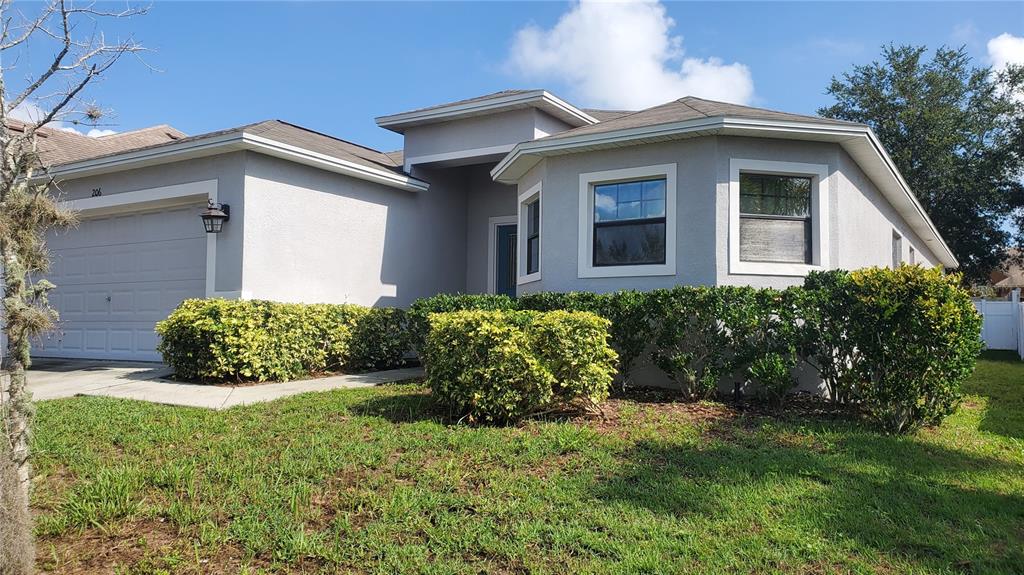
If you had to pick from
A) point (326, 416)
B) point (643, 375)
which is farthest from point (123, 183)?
point (643, 375)

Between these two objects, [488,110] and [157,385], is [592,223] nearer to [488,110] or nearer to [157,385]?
[488,110]

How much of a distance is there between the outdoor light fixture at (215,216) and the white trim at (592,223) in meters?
5.32

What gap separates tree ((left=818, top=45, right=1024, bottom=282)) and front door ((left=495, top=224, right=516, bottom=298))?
21.6 m

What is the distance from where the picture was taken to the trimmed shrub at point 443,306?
8617 millimetres

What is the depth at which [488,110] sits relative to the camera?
37.2 feet

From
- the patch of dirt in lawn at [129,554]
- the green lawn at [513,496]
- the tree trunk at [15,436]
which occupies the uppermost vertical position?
the tree trunk at [15,436]

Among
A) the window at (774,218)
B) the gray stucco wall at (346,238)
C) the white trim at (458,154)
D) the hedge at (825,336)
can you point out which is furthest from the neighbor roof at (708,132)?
the gray stucco wall at (346,238)

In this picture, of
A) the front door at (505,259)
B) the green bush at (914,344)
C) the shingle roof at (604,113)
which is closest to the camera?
the green bush at (914,344)

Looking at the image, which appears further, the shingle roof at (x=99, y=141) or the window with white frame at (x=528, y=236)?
the shingle roof at (x=99, y=141)

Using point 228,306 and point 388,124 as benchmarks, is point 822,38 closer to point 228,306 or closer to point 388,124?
point 388,124

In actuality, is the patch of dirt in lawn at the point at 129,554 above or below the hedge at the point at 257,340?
below

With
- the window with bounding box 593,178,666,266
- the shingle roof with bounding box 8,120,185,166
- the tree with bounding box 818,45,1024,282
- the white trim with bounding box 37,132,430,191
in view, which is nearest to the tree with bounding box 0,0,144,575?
the white trim with bounding box 37,132,430,191

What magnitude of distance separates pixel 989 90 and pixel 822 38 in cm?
2383

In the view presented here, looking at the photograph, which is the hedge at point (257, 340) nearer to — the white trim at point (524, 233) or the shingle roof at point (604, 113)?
the white trim at point (524, 233)
